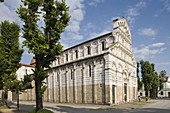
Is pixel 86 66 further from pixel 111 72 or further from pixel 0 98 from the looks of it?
pixel 0 98

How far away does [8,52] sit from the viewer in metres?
22.7

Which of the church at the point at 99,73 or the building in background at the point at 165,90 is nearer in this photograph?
the church at the point at 99,73

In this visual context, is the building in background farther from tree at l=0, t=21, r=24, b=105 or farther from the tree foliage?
tree at l=0, t=21, r=24, b=105

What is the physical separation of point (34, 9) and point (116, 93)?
19.5 m

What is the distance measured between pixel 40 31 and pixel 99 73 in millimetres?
14443

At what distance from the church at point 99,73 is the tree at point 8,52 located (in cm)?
1210

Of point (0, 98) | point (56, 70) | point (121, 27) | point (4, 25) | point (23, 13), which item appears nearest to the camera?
point (23, 13)

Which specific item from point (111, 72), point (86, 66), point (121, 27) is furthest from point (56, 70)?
point (121, 27)

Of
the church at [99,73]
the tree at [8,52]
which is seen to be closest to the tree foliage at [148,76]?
the church at [99,73]

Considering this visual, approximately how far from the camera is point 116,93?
2617 centimetres

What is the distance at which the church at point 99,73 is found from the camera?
25344 millimetres

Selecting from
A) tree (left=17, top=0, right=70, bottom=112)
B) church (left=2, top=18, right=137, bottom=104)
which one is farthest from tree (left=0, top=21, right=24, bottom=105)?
church (left=2, top=18, right=137, bottom=104)

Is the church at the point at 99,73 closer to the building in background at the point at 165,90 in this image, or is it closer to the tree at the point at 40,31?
the tree at the point at 40,31

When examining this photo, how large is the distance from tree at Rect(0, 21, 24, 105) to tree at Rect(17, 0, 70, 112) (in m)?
8.78
